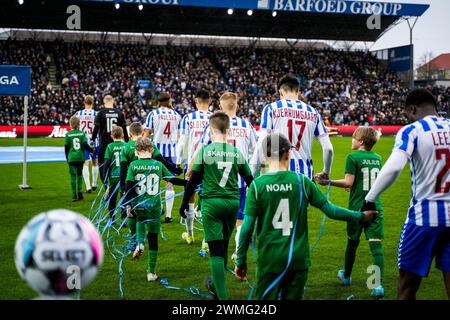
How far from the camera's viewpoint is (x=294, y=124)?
6.26 metres

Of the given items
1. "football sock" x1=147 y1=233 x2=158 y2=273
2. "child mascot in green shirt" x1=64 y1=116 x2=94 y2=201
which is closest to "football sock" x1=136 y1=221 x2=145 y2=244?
"football sock" x1=147 y1=233 x2=158 y2=273

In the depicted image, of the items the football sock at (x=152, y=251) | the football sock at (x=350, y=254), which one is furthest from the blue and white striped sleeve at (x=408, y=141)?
the football sock at (x=152, y=251)

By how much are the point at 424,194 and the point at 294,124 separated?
234cm

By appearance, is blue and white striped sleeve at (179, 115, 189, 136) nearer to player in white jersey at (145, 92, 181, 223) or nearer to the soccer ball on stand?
player in white jersey at (145, 92, 181, 223)

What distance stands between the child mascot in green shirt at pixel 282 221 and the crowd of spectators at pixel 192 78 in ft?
100

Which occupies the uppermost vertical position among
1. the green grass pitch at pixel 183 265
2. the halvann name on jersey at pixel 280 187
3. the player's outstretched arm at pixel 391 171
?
the player's outstretched arm at pixel 391 171

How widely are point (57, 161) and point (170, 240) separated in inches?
536

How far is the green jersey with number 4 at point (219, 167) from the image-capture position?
16.9ft

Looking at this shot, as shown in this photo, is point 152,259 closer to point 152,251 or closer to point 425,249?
point 152,251

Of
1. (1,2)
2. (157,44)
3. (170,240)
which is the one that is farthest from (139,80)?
(170,240)

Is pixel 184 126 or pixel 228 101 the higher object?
pixel 228 101

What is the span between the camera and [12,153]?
74.9ft

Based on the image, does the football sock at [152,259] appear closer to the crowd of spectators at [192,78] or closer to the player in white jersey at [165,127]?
the player in white jersey at [165,127]

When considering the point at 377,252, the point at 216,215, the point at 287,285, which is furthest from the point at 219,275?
the point at 377,252
